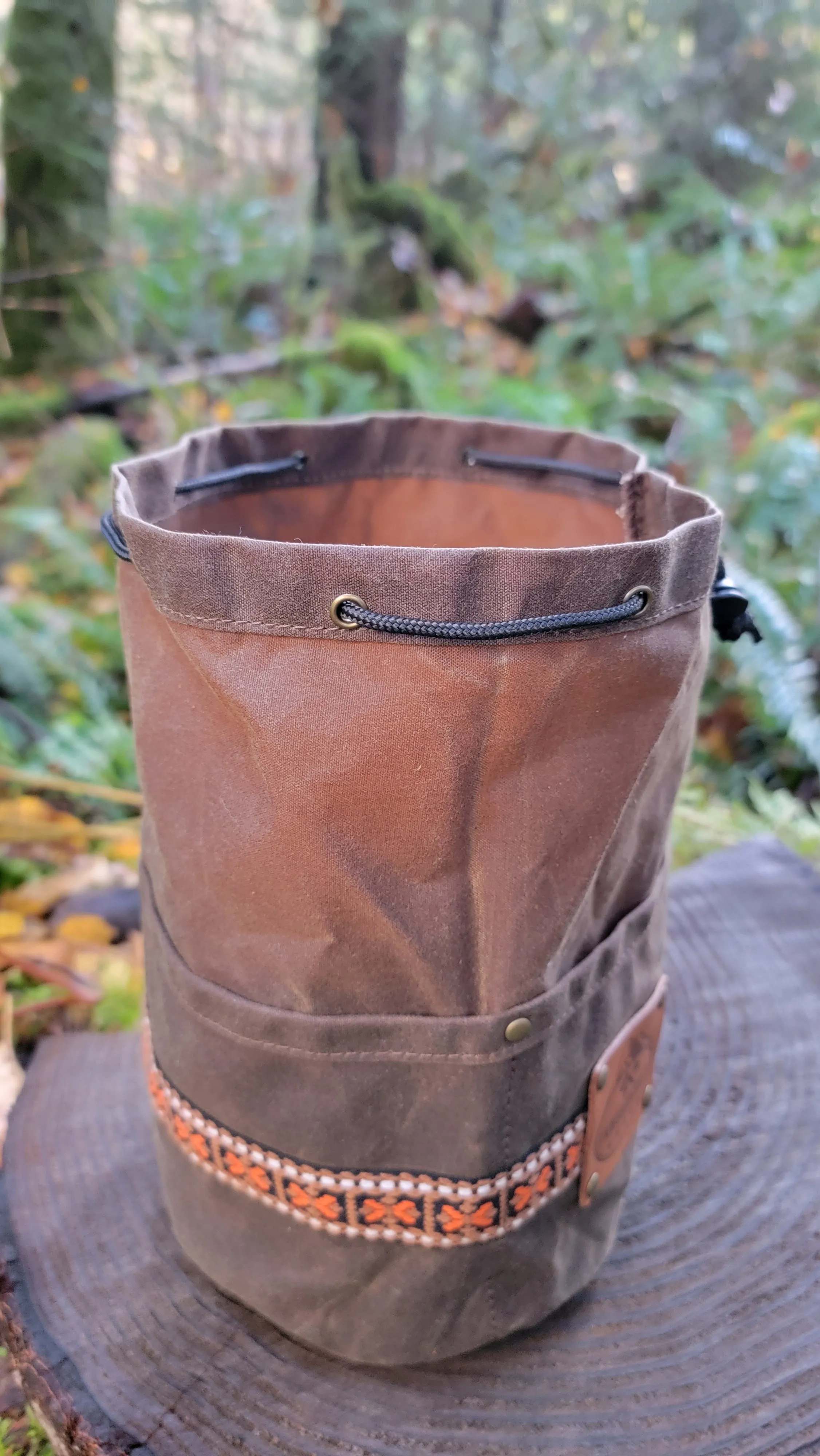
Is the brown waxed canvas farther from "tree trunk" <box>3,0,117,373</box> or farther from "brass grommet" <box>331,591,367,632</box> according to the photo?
"tree trunk" <box>3,0,117,373</box>

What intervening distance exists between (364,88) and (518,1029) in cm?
389

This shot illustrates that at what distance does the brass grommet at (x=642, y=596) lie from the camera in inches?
20.0

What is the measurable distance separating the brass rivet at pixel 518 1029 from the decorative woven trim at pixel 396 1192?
0.10 meters

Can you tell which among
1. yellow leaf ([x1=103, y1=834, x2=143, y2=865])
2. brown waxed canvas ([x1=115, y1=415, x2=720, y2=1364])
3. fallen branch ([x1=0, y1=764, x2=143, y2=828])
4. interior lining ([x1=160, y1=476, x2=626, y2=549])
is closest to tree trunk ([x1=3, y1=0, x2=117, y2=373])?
fallen branch ([x1=0, y1=764, x2=143, y2=828])

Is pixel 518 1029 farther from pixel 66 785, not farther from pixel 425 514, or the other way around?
pixel 66 785

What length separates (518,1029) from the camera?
0.58 metres

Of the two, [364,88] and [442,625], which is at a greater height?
[364,88]

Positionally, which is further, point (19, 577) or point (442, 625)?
point (19, 577)

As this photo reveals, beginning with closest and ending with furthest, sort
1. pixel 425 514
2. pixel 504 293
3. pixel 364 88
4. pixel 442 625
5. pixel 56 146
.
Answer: pixel 442 625 → pixel 425 514 → pixel 56 146 → pixel 364 88 → pixel 504 293

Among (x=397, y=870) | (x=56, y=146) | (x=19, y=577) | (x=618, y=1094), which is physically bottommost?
(x=19, y=577)

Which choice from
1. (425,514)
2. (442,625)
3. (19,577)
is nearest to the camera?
(442,625)

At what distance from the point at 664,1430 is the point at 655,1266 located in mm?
131

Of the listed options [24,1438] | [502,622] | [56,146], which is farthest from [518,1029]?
[56,146]

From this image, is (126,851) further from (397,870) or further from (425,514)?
(397,870)
